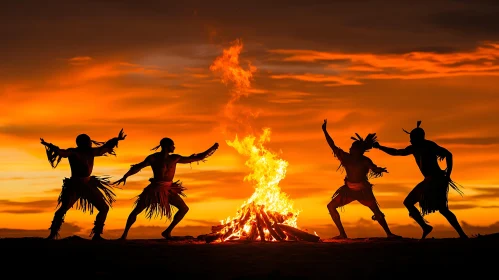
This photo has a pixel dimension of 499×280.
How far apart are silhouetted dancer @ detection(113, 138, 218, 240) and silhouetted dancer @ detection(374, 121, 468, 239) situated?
6.22m

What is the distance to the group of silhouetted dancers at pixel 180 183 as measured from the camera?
2492cm

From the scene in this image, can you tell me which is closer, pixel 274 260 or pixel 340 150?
pixel 274 260

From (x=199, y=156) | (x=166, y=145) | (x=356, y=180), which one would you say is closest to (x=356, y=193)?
(x=356, y=180)

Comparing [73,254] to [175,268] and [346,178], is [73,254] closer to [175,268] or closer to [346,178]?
[175,268]

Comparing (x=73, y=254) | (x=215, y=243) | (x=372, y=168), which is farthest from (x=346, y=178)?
(x=73, y=254)

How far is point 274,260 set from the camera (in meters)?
20.3

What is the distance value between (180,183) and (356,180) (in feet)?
16.2

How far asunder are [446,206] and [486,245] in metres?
3.14

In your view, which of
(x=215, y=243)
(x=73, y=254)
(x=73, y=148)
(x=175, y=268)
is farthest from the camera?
(x=73, y=148)

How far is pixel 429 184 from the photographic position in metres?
24.9

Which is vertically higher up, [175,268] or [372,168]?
[372,168]

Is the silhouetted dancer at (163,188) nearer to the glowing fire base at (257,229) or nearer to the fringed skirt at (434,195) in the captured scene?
the glowing fire base at (257,229)

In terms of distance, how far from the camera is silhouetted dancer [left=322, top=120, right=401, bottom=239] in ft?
84.7

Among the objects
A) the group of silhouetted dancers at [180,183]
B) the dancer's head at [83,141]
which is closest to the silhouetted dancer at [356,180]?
the group of silhouetted dancers at [180,183]
